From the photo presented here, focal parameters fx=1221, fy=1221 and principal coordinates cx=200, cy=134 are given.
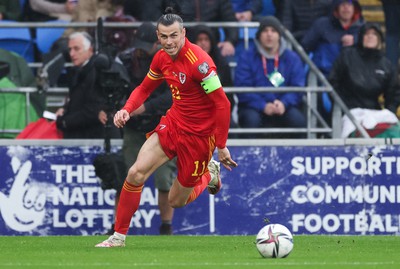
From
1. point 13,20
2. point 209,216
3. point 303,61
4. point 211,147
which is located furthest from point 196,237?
point 13,20

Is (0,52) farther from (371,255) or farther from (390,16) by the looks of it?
(371,255)

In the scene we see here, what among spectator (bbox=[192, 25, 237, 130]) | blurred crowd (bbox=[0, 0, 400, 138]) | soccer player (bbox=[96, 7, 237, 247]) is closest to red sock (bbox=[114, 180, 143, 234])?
soccer player (bbox=[96, 7, 237, 247])

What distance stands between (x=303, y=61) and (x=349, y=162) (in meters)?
1.83

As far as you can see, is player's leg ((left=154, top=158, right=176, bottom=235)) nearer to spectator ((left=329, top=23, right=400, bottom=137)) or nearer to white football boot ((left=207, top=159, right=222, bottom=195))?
white football boot ((left=207, top=159, right=222, bottom=195))

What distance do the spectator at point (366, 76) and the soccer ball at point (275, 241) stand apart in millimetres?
5993

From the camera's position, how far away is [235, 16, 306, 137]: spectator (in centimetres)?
1623

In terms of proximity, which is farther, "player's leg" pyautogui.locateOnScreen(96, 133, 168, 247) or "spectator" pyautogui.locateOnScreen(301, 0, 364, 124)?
"spectator" pyautogui.locateOnScreen(301, 0, 364, 124)

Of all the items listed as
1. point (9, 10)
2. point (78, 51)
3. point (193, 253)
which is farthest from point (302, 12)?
point (193, 253)

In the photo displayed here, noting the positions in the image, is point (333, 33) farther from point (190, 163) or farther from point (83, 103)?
point (190, 163)

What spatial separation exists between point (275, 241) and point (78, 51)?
6156 millimetres

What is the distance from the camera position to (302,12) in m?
18.0

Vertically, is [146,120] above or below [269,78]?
below

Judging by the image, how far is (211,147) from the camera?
41.9ft

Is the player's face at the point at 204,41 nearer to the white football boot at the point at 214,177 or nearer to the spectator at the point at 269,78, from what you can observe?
the spectator at the point at 269,78
